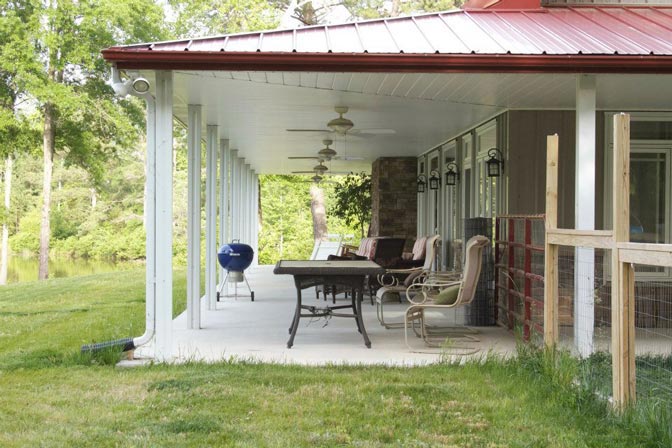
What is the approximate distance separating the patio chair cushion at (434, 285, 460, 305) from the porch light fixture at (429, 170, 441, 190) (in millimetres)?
6508

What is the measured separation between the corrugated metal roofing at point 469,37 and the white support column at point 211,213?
2823 millimetres

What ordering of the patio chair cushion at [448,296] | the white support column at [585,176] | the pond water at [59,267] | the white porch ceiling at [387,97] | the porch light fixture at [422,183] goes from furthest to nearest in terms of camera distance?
the pond water at [59,267] → the porch light fixture at [422,183] → the patio chair cushion at [448,296] → the white porch ceiling at [387,97] → the white support column at [585,176]

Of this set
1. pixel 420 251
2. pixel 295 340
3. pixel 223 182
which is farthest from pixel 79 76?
pixel 295 340

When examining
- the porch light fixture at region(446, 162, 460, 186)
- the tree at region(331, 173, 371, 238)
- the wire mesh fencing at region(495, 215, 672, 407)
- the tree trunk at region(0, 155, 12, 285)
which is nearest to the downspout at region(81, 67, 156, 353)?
the wire mesh fencing at region(495, 215, 672, 407)

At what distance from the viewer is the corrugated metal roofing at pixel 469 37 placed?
6.68m

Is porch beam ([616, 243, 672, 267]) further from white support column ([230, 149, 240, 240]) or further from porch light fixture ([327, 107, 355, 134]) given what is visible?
white support column ([230, 149, 240, 240])

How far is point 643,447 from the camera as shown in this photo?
4.14m

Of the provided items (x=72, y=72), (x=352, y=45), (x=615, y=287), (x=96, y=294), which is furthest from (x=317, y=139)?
(x=72, y=72)

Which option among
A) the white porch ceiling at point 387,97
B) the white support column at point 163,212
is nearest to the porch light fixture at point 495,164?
the white porch ceiling at point 387,97

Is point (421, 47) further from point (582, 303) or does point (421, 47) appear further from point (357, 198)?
point (357, 198)

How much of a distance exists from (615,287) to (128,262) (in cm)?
3146

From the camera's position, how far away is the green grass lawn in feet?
14.5

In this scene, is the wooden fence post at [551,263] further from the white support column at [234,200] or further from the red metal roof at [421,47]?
the white support column at [234,200]

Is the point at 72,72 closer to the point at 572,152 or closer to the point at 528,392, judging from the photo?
the point at 572,152
